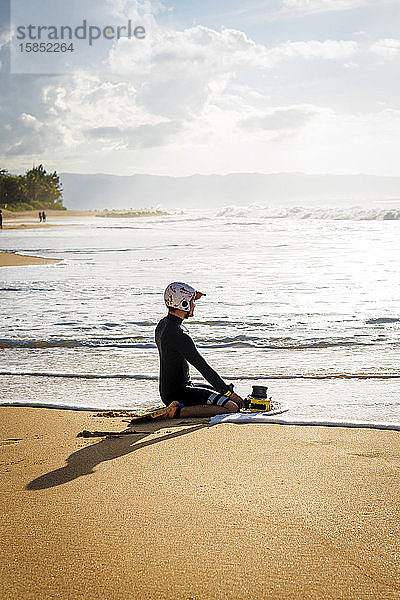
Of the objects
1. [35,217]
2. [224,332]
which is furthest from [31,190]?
[224,332]

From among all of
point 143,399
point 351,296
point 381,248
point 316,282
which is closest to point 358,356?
point 143,399

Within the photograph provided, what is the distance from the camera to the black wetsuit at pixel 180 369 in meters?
6.14

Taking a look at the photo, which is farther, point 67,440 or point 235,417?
point 235,417

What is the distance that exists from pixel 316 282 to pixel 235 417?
11829 millimetres

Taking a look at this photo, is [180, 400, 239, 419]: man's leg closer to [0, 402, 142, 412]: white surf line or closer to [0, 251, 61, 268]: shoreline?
[0, 402, 142, 412]: white surf line

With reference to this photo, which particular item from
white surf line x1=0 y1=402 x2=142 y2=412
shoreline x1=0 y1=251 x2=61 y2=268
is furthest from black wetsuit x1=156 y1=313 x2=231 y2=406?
shoreline x1=0 y1=251 x2=61 y2=268

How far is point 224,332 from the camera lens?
444 inches

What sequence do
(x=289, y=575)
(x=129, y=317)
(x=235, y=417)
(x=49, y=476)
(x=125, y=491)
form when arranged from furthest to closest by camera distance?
(x=129, y=317), (x=235, y=417), (x=49, y=476), (x=125, y=491), (x=289, y=575)

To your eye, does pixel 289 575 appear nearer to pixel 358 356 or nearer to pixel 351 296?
pixel 358 356

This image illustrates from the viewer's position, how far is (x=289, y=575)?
10.1 ft

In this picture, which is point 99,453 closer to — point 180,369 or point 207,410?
point 207,410

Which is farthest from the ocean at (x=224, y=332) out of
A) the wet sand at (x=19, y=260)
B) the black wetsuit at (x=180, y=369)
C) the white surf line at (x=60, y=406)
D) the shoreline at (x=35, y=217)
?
the shoreline at (x=35, y=217)

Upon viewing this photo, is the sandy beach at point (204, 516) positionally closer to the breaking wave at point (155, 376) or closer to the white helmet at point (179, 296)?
the white helmet at point (179, 296)

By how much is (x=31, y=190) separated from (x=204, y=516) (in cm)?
12282
